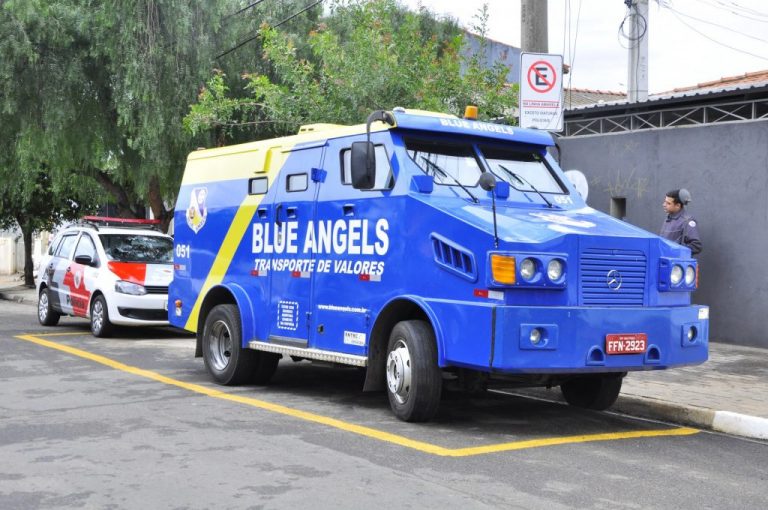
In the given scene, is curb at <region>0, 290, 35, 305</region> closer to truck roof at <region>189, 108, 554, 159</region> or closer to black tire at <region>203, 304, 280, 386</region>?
black tire at <region>203, 304, 280, 386</region>

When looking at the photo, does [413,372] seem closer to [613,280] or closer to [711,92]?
[613,280]

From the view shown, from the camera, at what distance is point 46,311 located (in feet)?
56.9

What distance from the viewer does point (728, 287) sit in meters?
13.6

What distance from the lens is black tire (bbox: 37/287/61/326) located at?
17.2 meters

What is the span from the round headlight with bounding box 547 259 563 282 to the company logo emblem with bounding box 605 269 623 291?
0.47 meters

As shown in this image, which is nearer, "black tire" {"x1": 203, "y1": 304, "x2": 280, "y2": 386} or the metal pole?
"black tire" {"x1": 203, "y1": 304, "x2": 280, "y2": 386}

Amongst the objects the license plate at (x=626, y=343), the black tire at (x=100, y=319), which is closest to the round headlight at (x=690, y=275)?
the license plate at (x=626, y=343)

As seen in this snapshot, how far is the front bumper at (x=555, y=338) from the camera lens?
7.14m

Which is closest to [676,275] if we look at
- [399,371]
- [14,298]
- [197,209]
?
[399,371]

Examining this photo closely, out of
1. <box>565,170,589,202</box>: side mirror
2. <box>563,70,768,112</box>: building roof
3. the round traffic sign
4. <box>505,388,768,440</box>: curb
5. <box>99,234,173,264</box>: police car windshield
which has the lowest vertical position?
<box>505,388,768,440</box>: curb

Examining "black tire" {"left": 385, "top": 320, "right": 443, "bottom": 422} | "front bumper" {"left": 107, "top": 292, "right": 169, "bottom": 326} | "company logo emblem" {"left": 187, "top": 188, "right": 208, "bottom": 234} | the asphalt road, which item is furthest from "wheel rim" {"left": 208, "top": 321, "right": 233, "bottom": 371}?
"front bumper" {"left": 107, "top": 292, "right": 169, "bottom": 326}

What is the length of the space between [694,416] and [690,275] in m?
1.30

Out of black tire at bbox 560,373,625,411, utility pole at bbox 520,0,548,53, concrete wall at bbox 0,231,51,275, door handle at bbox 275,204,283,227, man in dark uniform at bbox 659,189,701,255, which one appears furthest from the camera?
concrete wall at bbox 0,231,51,275

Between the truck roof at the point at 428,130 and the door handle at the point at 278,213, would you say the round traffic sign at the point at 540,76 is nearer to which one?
the truck roof at the point at 428,130
